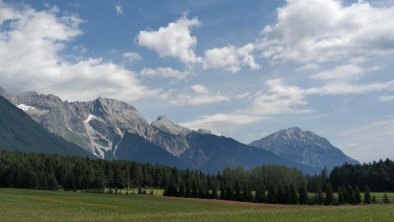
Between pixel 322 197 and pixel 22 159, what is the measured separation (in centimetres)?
12538

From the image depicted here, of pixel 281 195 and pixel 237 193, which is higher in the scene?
pixel 237 193

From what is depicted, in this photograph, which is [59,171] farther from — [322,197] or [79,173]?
[322,197]

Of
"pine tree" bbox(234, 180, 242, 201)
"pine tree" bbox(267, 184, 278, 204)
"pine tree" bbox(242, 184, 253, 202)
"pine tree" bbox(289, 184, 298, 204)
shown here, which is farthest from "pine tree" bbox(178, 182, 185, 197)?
"pine tree" bbox(289, 184, 298, 204)

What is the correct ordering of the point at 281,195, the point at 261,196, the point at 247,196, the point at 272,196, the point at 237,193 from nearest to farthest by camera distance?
the point at 281,195
the point at 272,196
the point at 261,196
the point at 247,196
the point at 237,193

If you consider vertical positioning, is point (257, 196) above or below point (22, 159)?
below

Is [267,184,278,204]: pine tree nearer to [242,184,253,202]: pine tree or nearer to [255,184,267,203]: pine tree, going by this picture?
[255,184,267,203]: pine tree

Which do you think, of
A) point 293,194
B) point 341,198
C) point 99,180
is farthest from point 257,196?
point 99,180

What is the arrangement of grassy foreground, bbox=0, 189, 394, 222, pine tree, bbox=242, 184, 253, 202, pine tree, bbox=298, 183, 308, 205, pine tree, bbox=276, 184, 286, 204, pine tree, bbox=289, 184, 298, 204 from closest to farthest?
1. grassy foreground, bbox=0, 189, 394, 222
2. pine tree, bbox=289, 184, 298, 204
3. pine tree, bbox=298, 183, 308, 205
4. pine tree, bbox=276, 184, 286, 204
5. pine tree, bbox=242, 184, 253, 202

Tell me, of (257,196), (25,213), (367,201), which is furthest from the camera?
(257,196)

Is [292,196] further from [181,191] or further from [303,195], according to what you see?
[181,191]

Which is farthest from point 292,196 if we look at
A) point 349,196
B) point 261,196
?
point 349,196

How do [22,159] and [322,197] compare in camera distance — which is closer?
[322,197]

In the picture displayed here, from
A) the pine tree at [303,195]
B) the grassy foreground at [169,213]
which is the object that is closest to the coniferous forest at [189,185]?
the pine tree at [303,195]

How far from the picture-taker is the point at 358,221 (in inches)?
1484
